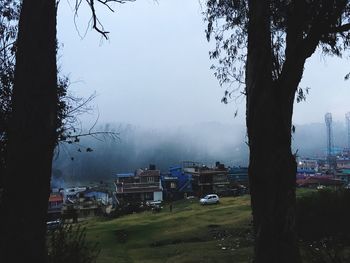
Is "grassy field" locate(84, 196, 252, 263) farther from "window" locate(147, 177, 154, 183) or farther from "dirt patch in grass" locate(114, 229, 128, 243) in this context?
"window" locate(147, 177, 154, 183)

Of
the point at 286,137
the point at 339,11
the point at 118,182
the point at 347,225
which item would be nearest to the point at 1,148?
the point at 286,137

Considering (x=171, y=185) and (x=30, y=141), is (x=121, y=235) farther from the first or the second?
(x=171, y=185)

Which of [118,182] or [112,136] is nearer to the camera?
[112,136]

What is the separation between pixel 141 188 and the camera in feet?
205

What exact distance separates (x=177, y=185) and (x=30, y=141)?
64.7 metres

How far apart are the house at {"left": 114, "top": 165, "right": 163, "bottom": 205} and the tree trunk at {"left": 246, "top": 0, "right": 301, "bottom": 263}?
57407 mm

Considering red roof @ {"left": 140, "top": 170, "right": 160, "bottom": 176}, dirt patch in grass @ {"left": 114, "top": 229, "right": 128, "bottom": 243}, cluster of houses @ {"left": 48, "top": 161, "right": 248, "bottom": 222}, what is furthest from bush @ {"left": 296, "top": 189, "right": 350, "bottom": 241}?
red roof @ {"left": 140, "top": 170, "right": 160, "bottom": 176}

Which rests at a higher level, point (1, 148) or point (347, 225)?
point (1, 148)

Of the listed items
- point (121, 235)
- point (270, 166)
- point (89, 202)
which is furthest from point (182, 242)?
point (89, 202)

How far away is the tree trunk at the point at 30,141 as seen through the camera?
3496mm

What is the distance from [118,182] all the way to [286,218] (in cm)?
6028

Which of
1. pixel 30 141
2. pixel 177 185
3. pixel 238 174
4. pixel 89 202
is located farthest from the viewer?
pixel 238 174

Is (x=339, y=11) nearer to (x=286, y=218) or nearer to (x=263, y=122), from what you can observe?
(x=263, y=122)

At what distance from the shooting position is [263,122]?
498 cm
